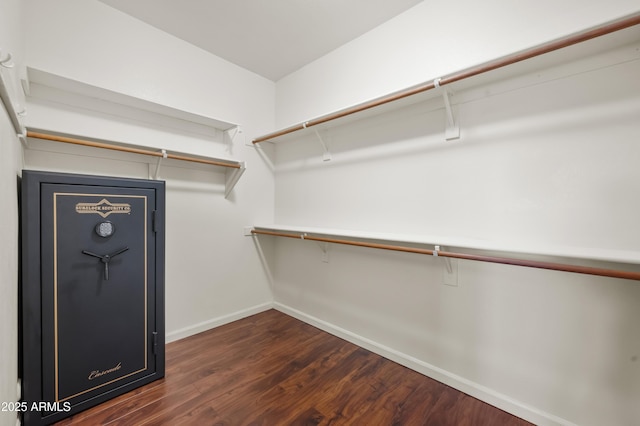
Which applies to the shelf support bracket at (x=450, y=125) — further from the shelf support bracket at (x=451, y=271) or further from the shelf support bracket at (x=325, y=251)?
the shelf support bracket at (x=325, y=251)

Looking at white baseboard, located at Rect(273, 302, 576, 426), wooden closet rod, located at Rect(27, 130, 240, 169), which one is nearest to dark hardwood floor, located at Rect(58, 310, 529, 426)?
white baseboard, located at Rect(273, 302, 576, 426)

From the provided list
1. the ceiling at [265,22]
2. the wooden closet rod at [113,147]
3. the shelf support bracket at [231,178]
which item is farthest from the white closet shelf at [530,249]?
the ceiling at [265,22]

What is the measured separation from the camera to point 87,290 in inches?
63.9

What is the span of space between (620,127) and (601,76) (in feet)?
0.92

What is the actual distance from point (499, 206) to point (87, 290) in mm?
2552

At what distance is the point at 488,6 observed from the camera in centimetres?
170

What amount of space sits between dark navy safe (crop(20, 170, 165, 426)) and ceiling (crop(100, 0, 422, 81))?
1389 millimetres

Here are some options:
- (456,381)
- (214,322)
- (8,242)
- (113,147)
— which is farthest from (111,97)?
(456,381)

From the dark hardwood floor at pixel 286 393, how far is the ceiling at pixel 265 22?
273 cm

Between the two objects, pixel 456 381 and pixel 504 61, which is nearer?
pixel 504 61

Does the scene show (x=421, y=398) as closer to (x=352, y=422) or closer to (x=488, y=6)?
(x=352, y=422)

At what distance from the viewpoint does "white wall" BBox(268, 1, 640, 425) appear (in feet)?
4.44

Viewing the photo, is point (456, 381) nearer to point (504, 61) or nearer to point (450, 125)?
point (450, 125)

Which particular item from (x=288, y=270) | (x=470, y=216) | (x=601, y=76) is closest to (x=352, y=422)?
(x=470, y=216)
